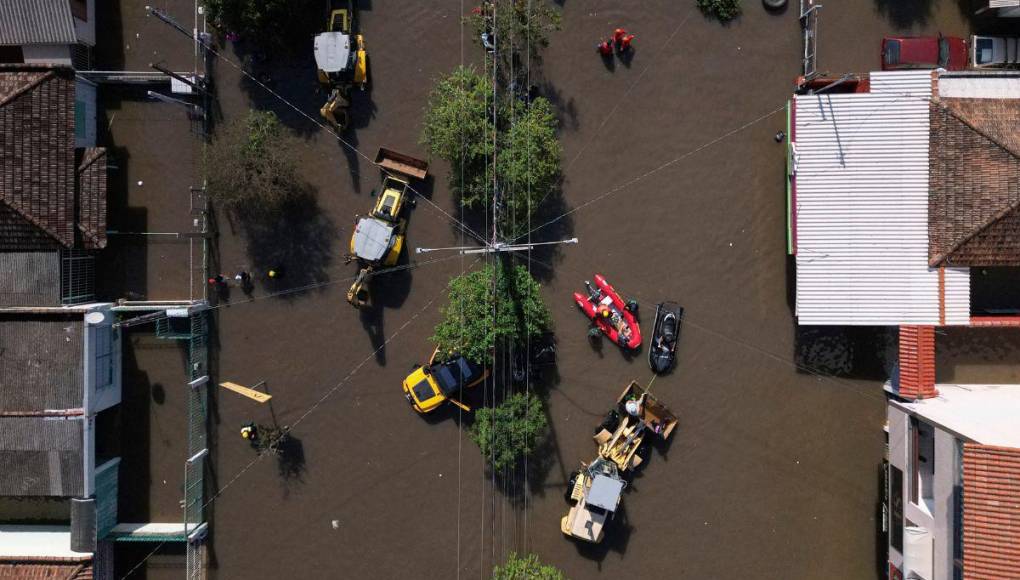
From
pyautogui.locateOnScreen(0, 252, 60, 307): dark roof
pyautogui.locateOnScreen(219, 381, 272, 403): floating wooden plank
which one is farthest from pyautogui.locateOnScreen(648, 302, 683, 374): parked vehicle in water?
pyautogui.locateOnScreen(0, 252, 60, 307): dark roof

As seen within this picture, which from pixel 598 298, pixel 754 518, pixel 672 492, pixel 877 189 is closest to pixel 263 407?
pixel 598 298

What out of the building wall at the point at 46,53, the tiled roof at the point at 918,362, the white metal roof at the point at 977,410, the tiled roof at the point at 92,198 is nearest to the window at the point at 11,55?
A: the building wall at the point at 46,53

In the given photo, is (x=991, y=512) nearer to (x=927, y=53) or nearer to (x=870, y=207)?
(x=870, y=207)

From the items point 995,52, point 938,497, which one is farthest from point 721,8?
point 938,497

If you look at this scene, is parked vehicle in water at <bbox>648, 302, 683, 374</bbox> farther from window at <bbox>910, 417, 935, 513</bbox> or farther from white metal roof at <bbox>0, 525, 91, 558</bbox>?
white metal roof at <bbox>0, 525, 91, 558</bbox>

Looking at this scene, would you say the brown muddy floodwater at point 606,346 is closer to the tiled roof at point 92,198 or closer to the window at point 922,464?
the tiled roof at point 92,198

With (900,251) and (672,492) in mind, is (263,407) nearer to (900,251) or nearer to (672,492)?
(672,492)

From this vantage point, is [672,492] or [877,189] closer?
[877,189]
